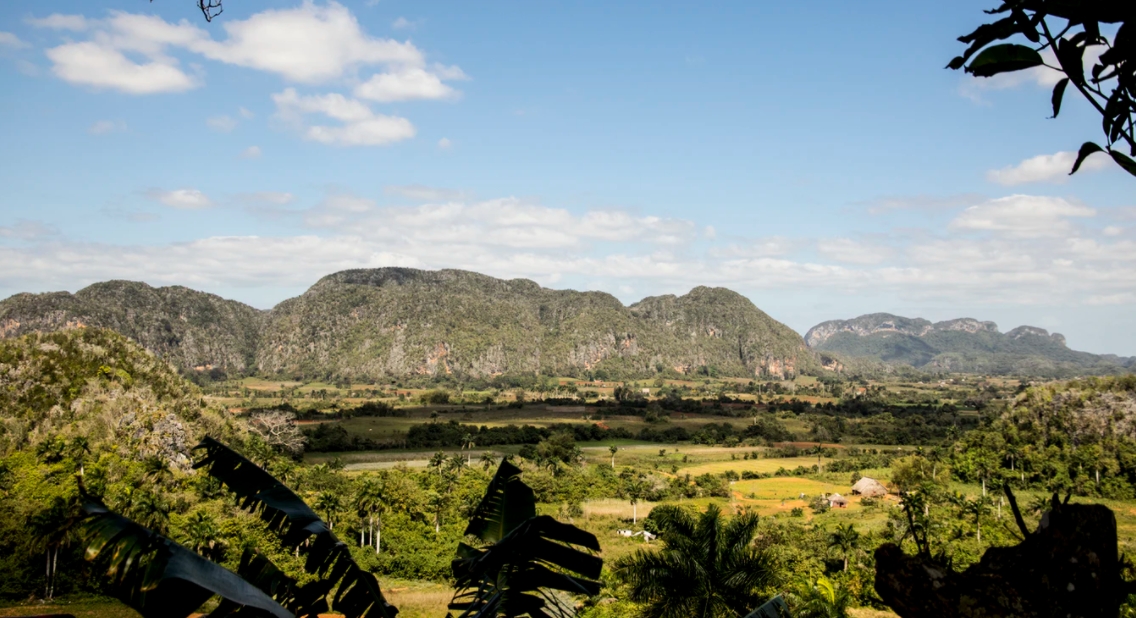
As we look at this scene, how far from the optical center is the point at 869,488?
163 feet

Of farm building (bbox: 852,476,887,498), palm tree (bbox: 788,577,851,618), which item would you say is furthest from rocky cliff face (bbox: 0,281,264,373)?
palm tree (bbox: 788,577,851,618)

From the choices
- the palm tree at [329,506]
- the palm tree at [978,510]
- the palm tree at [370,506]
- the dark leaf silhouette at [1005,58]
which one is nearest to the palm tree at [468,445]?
the palm tree at [370,506]

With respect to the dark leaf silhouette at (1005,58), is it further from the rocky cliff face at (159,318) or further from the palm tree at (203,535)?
the rocky cliff face at (159,318)

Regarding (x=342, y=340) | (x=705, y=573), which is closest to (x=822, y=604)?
(x=705, y=573)

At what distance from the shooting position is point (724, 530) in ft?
50.7

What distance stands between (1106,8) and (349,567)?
458cm

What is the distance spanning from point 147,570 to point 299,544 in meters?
1.54

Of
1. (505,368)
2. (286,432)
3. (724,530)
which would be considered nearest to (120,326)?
(505,368)

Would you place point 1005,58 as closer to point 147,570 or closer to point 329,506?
point 147,570

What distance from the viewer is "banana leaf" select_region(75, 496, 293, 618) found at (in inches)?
114

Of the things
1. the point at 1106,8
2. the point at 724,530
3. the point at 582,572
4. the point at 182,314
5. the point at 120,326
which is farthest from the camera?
the point at 182,314

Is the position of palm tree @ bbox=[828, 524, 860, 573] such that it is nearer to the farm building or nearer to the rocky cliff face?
the farm building

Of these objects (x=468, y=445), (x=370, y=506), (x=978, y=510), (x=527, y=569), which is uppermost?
(x=527, y=569)

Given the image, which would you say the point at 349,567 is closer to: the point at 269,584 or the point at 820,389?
the point at 269,584
